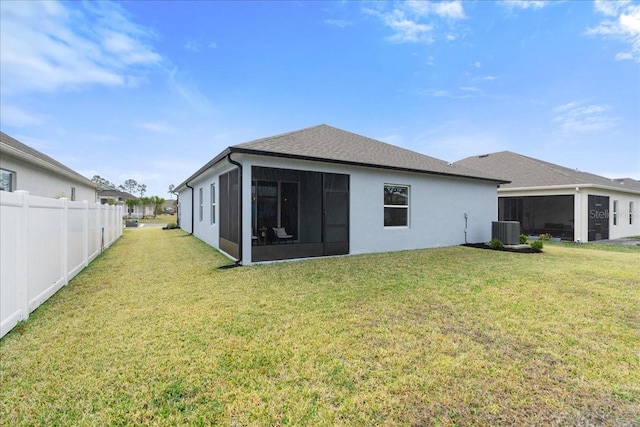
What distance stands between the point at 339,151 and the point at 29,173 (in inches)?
452

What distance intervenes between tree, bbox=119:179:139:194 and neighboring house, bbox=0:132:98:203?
8636 cm

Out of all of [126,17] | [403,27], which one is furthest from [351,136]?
[126,17]

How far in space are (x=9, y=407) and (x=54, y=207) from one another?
4.17 meters

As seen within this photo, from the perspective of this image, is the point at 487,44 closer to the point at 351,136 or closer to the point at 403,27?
the point at 403,27

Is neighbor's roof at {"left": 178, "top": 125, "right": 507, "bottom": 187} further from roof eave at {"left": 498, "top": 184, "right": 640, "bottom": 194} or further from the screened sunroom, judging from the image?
roof eave at {"left": 498, "top": 184, "right": 640, "bottom": 194}

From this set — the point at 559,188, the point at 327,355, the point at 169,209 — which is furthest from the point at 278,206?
the point at 169,209

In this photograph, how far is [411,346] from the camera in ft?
10.7

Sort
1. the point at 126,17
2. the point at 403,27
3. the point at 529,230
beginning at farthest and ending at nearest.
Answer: the point at 529,230 < the point at 403,27 < the point at 126,17

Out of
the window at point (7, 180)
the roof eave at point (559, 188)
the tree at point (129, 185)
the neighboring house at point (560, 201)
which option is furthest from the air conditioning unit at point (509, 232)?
the tree at point (129, 185)

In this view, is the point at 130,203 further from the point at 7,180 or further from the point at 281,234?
the point at 281,234

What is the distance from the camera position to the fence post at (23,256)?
3.81 meters

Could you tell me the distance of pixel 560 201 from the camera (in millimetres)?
19469

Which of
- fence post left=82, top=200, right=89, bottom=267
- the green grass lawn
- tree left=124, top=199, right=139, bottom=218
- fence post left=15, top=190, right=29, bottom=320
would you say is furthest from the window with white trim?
tree left=124, top=199, right=139, bottom=218

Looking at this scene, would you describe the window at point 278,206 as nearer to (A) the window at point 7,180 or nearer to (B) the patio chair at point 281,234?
(B) the patio chair at point 281,234
